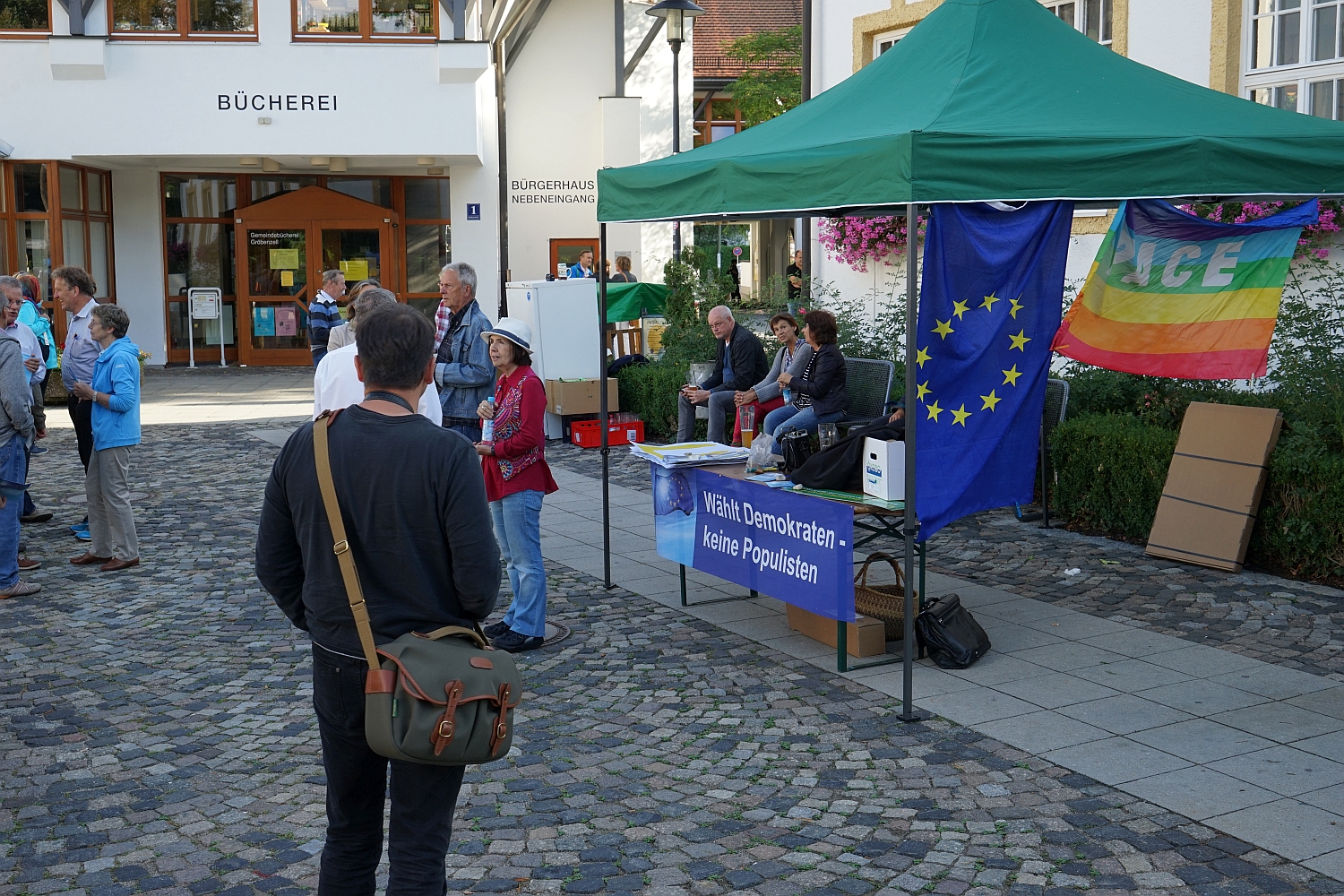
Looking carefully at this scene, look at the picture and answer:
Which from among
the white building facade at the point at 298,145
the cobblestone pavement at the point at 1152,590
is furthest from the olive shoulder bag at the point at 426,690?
the white building facade at the point at 298,145

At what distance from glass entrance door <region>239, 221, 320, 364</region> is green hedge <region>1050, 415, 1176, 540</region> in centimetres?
1750

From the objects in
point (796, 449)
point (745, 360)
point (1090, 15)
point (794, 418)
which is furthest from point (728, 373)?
point (796, 449)

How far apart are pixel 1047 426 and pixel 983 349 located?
382cm

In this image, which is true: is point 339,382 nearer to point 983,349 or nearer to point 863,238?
point 983,349

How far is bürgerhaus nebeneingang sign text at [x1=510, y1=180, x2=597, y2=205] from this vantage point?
2597 centimetres

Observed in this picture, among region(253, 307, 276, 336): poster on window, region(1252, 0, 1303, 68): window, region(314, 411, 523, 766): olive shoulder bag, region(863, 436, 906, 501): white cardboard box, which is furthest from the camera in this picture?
region(253, 307, 276, 336): poster on window

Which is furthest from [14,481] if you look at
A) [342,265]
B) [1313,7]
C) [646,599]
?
[342,265]

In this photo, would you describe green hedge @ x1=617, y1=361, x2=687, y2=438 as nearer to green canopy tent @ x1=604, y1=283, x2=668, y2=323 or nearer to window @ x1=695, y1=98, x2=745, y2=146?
green canopy tent @ x1=604, y1=283, x2=668, y2=323

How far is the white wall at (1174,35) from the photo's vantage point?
10.5 meters

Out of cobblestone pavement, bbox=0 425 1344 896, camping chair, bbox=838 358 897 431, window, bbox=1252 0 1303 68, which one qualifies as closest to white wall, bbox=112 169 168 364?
camping chair, bbox=838 358 897 431

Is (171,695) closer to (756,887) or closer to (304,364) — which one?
(756,887)

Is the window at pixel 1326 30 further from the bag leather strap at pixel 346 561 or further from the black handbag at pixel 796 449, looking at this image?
the bag leather strap at pixel 346 561

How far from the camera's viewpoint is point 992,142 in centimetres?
535

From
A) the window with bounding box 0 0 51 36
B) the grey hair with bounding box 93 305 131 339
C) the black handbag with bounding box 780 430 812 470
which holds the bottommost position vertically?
the black handbag with bounding box 780 430 812 470
